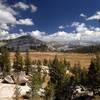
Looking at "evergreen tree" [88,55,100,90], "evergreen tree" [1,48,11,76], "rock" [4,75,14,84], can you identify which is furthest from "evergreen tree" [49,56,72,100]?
"evergreen tree" [1,48,11,76]

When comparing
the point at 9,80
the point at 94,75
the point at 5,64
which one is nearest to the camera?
the point at 94,75

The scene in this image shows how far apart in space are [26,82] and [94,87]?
145 feet

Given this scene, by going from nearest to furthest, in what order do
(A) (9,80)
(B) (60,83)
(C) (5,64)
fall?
(B) (60,83) < (A) (9,80) < (C) (5,64)

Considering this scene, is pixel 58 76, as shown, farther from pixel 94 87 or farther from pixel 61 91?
pixel 94 87

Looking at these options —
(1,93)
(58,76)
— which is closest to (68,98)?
(58,76)

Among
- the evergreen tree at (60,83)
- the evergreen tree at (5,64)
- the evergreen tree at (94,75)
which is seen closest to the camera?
the evergreen tree at (94,75)

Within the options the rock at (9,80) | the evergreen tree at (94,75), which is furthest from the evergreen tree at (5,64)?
the evergreen tree at (94,75)

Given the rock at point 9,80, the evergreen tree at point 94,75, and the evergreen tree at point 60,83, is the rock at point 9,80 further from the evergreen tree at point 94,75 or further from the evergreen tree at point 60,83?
the evergreen tree at point 94,75

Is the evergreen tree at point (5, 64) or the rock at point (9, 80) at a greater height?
the evergreen tree at point (5, 64)

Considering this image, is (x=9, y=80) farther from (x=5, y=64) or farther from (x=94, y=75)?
(x=94, y=75)

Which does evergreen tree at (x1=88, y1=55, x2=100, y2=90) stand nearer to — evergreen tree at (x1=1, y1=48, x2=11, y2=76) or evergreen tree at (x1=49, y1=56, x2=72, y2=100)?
evergreen tree at (x1=49, y1=56, x2=72, y2=100)

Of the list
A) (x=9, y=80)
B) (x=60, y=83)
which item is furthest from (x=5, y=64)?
(x=60, y=83)

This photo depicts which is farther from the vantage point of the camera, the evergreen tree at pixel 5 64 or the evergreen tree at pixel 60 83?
the evergreen tree at pixel 5 64

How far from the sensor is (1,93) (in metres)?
119
